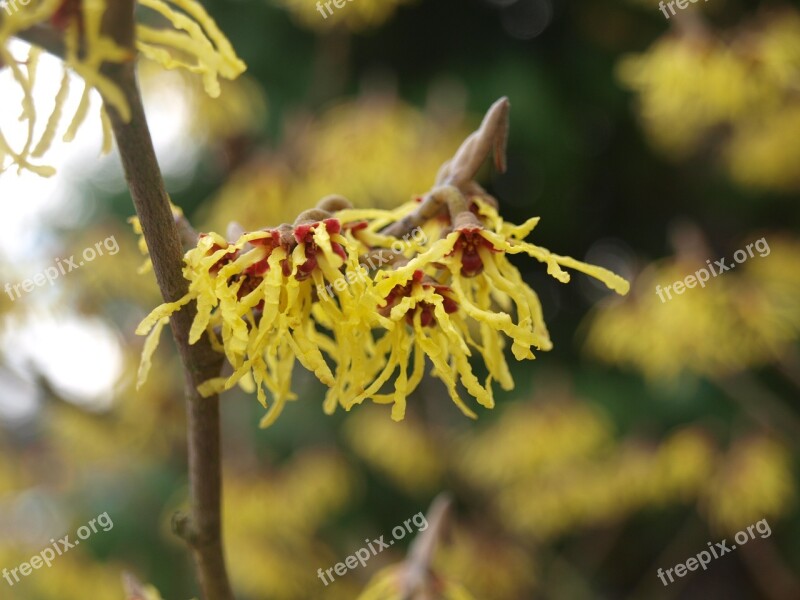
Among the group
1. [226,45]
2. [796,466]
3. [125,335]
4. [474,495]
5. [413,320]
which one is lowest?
[796,466]

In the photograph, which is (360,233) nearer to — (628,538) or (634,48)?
(634,48)

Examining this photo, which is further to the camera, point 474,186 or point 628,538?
point 628,538

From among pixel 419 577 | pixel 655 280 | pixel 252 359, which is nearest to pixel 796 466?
pixel 655 280

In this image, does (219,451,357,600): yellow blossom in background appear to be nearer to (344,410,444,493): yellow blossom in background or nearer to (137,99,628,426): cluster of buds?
(344,410,444,493): yellow blossom in background

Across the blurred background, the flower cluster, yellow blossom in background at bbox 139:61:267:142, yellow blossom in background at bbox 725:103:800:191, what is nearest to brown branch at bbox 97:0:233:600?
the flower cluster

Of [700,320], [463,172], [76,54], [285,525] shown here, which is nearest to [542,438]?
[700,320]

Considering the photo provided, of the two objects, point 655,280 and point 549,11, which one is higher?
point 549,11

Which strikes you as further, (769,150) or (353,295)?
(769,150)

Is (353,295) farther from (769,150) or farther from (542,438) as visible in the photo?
(769,150)
